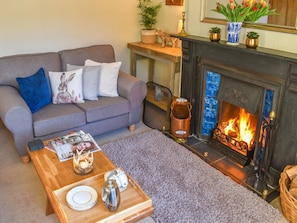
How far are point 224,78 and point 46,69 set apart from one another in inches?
76.2

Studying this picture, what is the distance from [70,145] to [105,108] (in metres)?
0.86

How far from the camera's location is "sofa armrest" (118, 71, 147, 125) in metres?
3.17

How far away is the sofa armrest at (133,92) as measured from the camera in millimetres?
3166

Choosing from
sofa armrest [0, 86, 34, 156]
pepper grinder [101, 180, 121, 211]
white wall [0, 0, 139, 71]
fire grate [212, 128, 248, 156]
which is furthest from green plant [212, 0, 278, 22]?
sofa armrest [0, 86, 34, 156]

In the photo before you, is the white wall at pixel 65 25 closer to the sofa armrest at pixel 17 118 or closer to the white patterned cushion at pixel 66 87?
the white patterned cushion at pixel 66 87

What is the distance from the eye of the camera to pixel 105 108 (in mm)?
3006

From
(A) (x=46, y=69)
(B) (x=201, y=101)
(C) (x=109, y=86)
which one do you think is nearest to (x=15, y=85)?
(A) (x=46, y=69)

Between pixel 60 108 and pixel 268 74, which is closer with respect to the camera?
pixel 268 74

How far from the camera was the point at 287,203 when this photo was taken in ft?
6.55

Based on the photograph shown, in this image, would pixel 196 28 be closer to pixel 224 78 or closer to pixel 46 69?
pixel 224 78

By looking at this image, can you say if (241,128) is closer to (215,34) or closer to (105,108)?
(215,34)

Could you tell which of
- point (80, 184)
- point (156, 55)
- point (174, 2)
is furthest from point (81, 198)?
point (174, 2)

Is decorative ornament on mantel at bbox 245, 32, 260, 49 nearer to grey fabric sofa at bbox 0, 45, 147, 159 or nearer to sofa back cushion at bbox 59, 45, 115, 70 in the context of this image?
grey fabric sofa at bbox 0, 45, 147, 159

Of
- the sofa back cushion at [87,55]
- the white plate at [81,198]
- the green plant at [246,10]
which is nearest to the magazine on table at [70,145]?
the white plate at [81,198]
